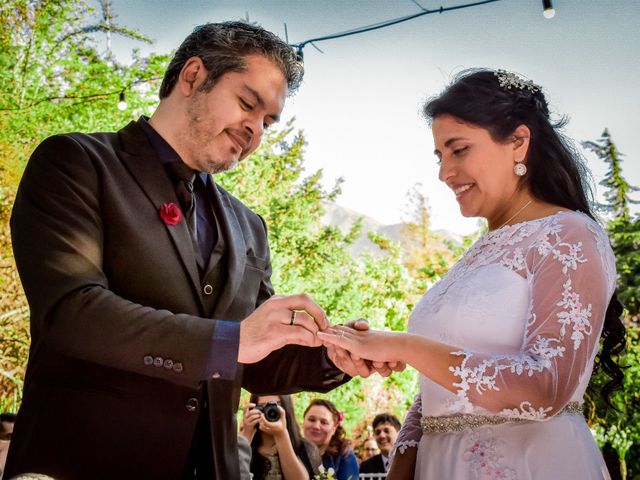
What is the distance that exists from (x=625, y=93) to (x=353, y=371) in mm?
15780

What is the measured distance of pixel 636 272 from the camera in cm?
1842

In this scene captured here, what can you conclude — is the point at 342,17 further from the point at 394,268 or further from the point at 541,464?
the point at 541,464

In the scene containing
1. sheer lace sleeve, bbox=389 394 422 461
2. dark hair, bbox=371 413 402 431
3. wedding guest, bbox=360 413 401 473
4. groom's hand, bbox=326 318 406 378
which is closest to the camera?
groom's hand, bbox=326 318 406 378

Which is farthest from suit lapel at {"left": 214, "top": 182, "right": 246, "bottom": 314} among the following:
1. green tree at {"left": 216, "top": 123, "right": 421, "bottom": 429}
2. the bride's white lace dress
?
green tree at {"left": 216, "top": 123, "right": 421, "bottom": 429}

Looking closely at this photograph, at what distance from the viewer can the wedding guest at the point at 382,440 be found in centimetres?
740

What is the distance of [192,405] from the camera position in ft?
5.60

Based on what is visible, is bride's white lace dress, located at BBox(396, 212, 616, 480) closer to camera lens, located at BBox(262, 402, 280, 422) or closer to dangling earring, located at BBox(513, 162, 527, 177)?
dangling earring, located at BBox(513, 162, 527, 177)

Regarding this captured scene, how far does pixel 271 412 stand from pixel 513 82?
329cm

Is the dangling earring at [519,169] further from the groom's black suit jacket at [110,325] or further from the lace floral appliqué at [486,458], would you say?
the groom's black suit jacket at [110,325]

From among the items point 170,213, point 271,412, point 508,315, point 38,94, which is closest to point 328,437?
point 271,412

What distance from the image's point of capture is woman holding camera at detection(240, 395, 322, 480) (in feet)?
16.5

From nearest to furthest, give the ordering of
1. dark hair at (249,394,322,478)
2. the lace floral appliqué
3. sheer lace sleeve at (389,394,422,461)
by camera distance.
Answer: the lace floral appliqué → sheer lace sleeve at (389,394,422,461) → dark hair at (249,394,322,478)

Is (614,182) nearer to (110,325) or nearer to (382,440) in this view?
(382,440)

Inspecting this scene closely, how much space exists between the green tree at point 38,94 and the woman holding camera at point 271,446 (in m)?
4.42
